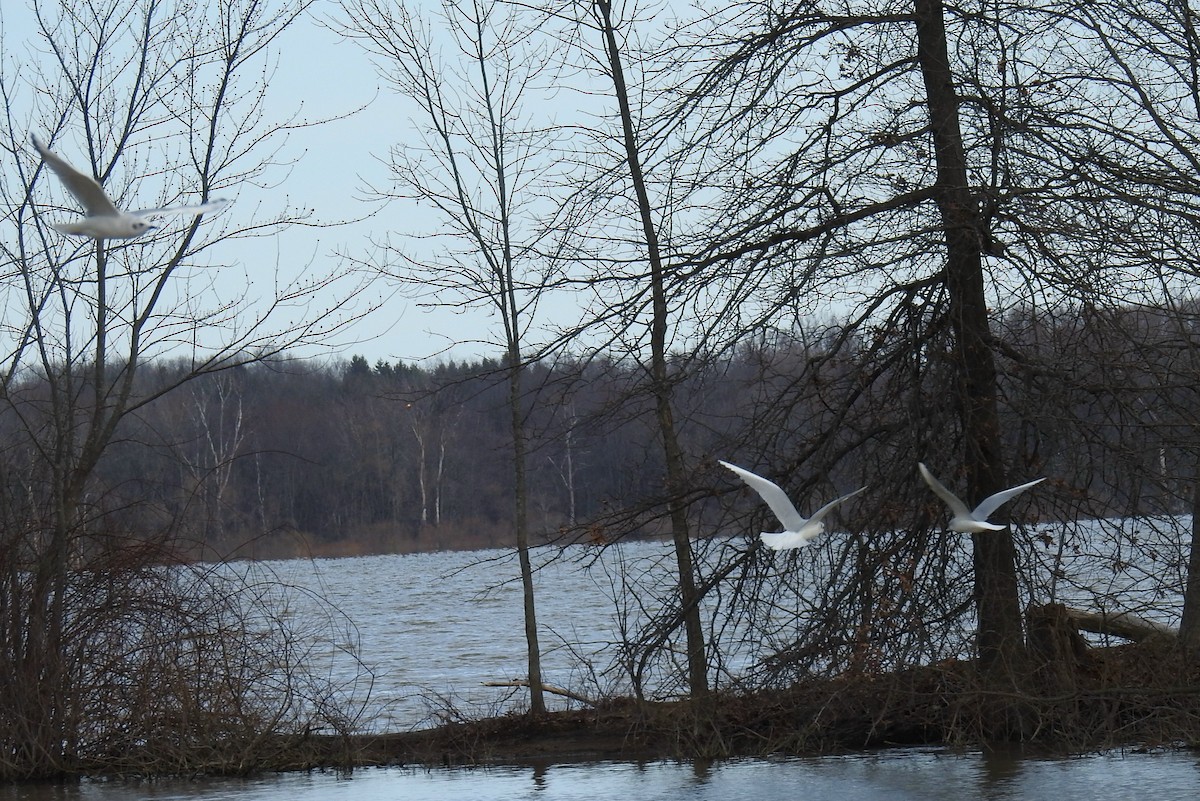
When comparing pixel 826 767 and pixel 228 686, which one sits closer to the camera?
pixel 826 767

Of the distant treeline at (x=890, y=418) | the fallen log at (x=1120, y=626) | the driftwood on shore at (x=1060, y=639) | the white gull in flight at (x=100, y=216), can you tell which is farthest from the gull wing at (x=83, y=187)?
the fallen log at (x=1120, y=626)

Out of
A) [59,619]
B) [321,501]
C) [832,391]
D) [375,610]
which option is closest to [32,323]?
[59,619]

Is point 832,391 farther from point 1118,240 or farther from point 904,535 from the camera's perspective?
point 1118,240

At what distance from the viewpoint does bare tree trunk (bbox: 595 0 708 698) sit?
11.4 m

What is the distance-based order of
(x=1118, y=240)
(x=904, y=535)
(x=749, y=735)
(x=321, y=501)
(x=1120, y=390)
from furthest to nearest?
1. (x=321, y=501)
2. (x=749, y=735)
3. (x=904, y=535)
4. (x=1120, y=390)
5. (x=1118, y=240)

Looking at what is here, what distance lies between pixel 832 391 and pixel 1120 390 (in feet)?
8.55

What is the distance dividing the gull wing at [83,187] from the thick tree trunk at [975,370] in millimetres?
6209

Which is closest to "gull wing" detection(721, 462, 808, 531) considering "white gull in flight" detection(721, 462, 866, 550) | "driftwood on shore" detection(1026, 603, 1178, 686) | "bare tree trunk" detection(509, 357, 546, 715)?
"white gull in flight" detection(721, 462, 866, 550)

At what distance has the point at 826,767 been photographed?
11.6m

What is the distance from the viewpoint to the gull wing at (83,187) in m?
7.43

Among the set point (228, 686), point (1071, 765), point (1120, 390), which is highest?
point (1120, 390)

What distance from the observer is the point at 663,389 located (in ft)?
37.4

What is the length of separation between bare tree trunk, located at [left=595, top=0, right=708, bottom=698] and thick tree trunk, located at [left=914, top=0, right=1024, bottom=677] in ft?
7.65

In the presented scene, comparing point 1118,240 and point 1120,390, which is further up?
point 1118,240
